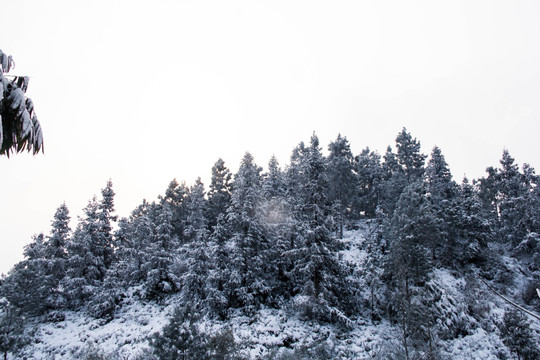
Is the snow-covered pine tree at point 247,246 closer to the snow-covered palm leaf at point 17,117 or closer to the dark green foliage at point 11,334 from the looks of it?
the dark green foliage at point 11,334

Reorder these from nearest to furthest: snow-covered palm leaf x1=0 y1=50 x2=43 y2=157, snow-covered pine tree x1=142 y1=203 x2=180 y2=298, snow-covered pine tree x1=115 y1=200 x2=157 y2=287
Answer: snow-covered palm leaf x1=0 y1=50 x2=43 y2=157 < snow-covered pine tree x1=142 y1=203 x2=180 y2=298 < snow-covered pine tree x1=115 y1=200 x2=157 y2=287

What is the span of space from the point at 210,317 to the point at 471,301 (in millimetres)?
25914

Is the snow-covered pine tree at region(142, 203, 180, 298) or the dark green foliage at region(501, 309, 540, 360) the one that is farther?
the snow-covered pine tree at region(142, 203, 180, 298)

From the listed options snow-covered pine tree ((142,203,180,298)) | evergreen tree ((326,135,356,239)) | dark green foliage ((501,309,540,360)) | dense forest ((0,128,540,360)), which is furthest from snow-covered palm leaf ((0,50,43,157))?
evergreen tree ((326,135,356,239))

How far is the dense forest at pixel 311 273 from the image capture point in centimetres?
2472

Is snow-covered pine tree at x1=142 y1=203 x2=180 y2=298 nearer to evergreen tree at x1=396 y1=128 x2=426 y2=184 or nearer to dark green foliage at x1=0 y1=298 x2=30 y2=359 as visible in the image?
dark green foliage at x1=0 y1=298 x2=30 y2=359

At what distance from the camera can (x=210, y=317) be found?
26.7 meters

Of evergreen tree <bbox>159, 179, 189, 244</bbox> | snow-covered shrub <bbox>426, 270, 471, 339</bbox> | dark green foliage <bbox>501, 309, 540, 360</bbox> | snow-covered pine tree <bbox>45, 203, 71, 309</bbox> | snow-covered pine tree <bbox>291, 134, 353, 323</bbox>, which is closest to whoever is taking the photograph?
dark green foliage <bbox>501, 309, 540, 360</bbox>

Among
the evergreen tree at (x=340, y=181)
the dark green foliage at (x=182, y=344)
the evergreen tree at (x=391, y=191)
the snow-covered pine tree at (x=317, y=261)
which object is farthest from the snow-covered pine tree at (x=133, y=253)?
the evergreen tree at (x=391, y=191)

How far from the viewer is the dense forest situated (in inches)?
973

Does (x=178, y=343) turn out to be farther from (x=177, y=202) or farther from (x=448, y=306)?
(x=177, y=202)

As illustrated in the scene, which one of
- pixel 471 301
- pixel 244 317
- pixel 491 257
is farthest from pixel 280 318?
pixel 491 257

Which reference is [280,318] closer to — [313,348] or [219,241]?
[313,348]

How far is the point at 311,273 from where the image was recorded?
2692 cm
